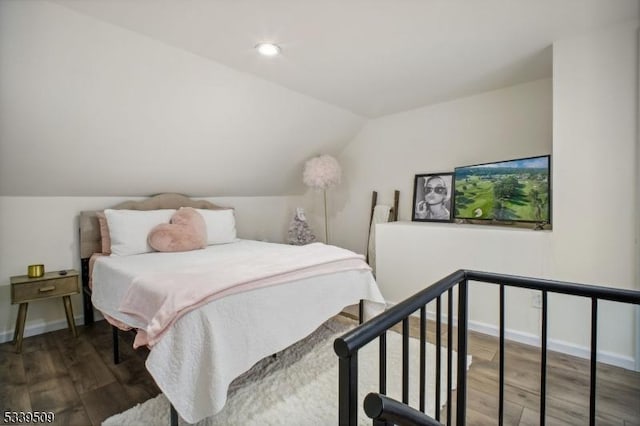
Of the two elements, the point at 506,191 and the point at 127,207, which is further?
the point at 127,207

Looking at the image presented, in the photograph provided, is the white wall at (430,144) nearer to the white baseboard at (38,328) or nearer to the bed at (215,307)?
the bed at (215,307)

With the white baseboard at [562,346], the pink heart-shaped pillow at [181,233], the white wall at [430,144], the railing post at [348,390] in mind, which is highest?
the white wall at [430,144]

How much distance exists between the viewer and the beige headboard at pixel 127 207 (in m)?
2.84

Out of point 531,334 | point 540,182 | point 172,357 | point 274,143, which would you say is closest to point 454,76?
point 540,182

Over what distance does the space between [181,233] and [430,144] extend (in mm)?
2684

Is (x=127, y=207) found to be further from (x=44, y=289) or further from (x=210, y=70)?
(x=210, y=70)

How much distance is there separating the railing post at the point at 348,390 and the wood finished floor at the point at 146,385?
4.37 ft

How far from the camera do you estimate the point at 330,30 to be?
1967 millimetres

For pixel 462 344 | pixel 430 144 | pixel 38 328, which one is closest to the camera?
pixel 462 344

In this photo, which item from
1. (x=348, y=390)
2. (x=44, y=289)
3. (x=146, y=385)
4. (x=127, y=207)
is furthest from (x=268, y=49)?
(x=44, y=289)

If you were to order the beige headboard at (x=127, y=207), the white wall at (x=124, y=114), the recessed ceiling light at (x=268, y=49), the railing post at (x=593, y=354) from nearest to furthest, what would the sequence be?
the railing post at (x=593, y=354), the white wall at (x=124, y=114), the recessed ceiling light at (x=268, y=49), the beige headboard at (x=127, y=207)

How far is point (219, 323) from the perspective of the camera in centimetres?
156

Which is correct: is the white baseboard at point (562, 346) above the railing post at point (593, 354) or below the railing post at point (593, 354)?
below

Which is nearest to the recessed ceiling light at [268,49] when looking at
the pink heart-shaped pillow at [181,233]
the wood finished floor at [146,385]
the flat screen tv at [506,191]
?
the pink heart-shaped pillow at [181,233]
